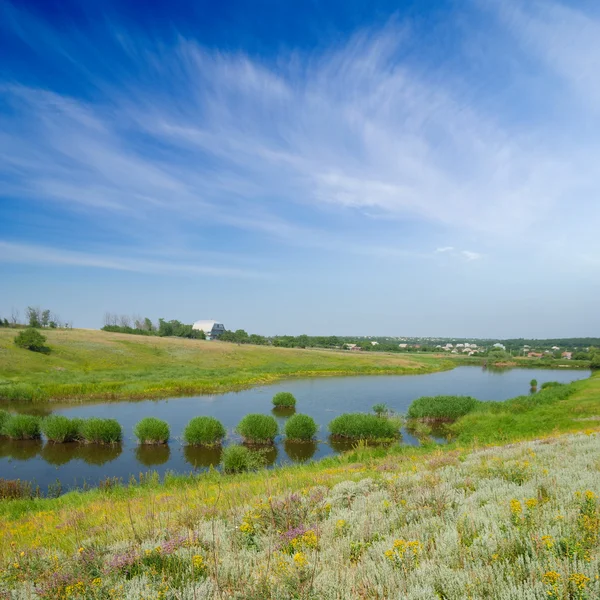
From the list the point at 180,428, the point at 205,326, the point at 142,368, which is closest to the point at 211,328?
the point at 205,326

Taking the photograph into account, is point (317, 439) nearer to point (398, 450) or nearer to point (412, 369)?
point (398, 450)

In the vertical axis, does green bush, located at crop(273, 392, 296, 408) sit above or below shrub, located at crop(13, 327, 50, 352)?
below

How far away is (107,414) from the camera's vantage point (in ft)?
98.7

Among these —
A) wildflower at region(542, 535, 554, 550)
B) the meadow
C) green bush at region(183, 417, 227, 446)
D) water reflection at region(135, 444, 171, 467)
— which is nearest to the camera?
the meadow

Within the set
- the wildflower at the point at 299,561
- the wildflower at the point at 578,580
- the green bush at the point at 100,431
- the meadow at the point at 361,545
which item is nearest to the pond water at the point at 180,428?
the green bush at the point at 100,431

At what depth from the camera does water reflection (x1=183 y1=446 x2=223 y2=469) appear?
18.9 metres

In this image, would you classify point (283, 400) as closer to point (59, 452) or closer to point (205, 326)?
point (59, 452)

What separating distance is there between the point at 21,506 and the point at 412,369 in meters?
70.6

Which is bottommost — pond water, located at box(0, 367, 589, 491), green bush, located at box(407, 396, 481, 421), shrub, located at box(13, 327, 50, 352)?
pond water, located at box(0, 367, 589, 491)

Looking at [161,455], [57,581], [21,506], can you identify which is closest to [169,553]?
[57,581]

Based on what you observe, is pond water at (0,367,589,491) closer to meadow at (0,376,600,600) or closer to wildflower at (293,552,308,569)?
meadow at (0,376,600,600)

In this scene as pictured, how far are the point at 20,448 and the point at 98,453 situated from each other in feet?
15.4

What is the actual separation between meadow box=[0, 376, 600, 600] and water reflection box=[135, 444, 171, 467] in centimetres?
1217

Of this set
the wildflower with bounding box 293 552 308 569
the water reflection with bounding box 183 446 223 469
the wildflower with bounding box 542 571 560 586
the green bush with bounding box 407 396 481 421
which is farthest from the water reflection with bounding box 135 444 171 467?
the wildflower with bounding box 542 571 560 586
